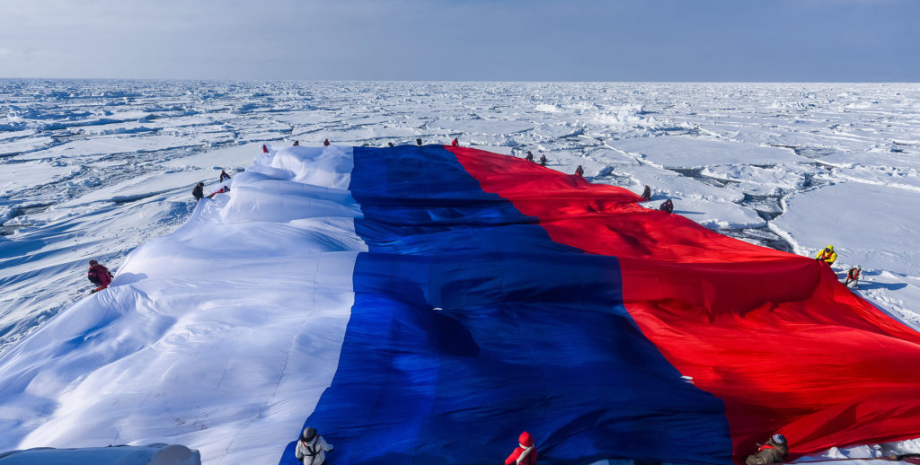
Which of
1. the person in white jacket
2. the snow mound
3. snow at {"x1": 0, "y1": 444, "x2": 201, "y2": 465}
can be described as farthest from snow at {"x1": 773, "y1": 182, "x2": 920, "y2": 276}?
snow at {"x1": 0, "y1": 444, "x2": 201, "y2": 465}

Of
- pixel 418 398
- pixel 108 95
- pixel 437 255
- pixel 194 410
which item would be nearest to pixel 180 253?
pixel 194 410

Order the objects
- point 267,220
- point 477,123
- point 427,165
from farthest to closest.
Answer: point 477,123 → point 427,165 → point 267,220

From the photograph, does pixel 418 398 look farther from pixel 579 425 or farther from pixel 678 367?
pixel 678 367

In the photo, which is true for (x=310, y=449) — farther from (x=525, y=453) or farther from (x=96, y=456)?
(x=525, y=453)

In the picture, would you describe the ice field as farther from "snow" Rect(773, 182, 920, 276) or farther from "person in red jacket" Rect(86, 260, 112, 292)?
"person in red jacket" Rect(86, 260, 112, 292)

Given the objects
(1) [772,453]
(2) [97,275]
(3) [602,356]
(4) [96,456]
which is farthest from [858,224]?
(2) [97,275]

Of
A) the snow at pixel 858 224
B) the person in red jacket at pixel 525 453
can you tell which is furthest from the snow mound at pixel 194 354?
the snow at pixel 858 224

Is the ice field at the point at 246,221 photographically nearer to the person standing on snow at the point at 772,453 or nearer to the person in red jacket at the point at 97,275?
the person in red jacket at the point at 97,275
